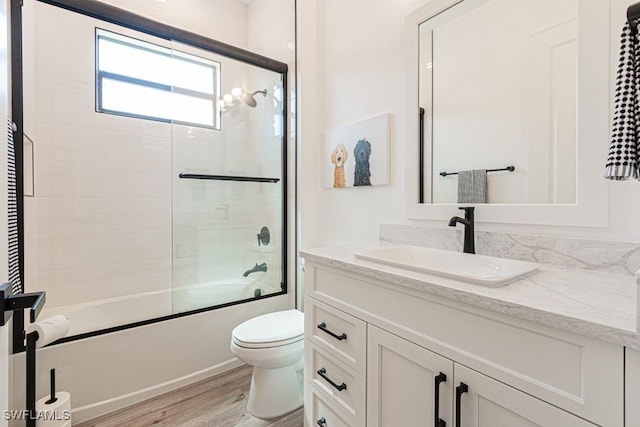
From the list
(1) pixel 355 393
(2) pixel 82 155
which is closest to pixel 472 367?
(1) pixel 355 393

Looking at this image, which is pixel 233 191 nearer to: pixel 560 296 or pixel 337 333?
pixel 337 333

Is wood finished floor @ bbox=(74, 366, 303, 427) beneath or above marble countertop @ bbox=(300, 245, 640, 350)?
beneath

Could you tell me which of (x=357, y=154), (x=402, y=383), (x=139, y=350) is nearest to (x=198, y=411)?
(x=139, y=350)

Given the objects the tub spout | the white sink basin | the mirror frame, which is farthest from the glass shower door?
the mirror frame

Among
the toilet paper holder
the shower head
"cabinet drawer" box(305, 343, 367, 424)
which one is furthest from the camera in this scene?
the shower head

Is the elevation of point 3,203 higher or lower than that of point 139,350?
higher

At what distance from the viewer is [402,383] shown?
92 centimetres

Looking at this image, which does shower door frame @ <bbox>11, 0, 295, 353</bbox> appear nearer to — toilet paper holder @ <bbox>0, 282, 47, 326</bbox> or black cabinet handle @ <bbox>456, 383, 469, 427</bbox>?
toilet paper holder @ <bbox>0, 282, 47, 326</bbox>

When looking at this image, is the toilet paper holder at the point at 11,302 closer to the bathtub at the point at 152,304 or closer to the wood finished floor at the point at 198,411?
the wood finished floor at the point at 198,411

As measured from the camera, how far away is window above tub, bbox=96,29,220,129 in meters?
2.24

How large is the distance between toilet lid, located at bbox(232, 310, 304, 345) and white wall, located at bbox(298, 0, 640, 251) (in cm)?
52

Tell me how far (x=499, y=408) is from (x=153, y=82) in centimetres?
300

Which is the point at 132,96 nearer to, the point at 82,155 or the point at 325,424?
the point at 82,155

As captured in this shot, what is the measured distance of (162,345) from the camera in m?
1.88
